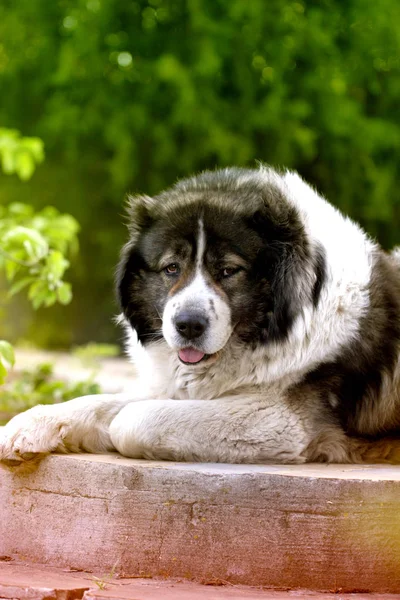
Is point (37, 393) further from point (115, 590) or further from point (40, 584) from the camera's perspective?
point (115, 590)

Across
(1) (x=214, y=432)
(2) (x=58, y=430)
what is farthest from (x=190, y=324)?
(2) (x=58, y=430)

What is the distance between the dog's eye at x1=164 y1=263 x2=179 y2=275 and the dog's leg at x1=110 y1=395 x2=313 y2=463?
2.00 ft

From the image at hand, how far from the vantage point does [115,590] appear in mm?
3137

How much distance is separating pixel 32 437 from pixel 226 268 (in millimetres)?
1145

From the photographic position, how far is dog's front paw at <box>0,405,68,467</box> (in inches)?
145

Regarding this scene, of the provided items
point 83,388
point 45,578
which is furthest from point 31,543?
point 83,388

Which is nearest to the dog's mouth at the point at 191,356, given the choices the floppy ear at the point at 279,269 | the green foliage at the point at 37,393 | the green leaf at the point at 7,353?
the floppy ear at the point at 279,269

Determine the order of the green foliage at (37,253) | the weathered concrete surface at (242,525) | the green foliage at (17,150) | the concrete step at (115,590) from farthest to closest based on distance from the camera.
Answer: the green foliage at (17,150) → the green foliage at (37,253) → the weathered concrete surface at (242,525) → the concrete step at (115,590)

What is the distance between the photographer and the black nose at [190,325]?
3.62m

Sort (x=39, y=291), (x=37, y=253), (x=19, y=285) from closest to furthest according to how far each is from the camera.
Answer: (x=37, y=253) → (x=19, y=285) → (x=39, y=291)

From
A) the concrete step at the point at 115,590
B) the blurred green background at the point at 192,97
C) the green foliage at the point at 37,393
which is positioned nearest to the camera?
the concrete step at the point at 115,590

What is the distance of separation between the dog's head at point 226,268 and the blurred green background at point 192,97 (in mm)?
6528

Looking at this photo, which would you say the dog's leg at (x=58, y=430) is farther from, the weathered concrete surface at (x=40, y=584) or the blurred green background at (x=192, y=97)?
the blurred green background at (x=192, y=97)

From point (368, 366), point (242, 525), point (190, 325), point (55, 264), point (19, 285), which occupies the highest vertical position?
point (55, 264)
